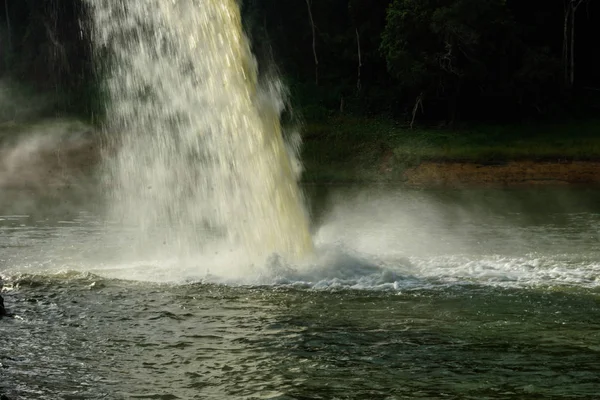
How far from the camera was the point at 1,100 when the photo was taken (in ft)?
195

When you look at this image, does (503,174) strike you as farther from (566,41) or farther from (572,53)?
(566,41)

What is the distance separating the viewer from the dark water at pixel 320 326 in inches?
389

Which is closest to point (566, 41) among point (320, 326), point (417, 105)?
point (417, 105)

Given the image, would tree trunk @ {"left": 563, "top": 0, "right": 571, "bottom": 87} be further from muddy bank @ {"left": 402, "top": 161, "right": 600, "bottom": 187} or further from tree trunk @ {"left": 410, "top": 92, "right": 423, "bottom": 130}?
muddy bank @ {"left": 402, "top": 161, "right": 600, "bottom": 187}

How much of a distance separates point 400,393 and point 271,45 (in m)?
54.9

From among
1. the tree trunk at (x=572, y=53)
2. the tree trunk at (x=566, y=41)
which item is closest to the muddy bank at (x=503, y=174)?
the tree trunk at (x=566, y=41)

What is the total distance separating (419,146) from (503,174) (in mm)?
5488

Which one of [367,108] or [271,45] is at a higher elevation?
[271,45]

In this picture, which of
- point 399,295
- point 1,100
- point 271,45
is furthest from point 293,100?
point 399,295

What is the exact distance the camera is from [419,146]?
1801 inches

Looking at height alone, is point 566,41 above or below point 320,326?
above

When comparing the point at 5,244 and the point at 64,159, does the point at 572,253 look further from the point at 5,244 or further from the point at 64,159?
the point at 64,159

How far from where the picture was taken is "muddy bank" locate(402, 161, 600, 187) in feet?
134

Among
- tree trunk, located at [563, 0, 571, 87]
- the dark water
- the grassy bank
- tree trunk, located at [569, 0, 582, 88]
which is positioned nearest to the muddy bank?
the grassy bank
